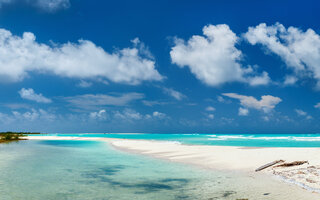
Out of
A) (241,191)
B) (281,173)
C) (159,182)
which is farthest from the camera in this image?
(281,173)

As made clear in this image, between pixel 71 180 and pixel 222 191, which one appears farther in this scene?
pixel 71 180

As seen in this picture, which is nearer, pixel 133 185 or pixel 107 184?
pixel 133 185

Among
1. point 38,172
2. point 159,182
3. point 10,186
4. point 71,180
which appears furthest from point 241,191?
point 38,172

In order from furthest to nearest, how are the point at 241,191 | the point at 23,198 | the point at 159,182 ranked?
the point at 159,182 → the point at 241,191 → the point at 23,198

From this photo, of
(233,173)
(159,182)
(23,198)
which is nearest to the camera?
(23,198)

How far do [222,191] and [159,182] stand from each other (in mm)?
3835

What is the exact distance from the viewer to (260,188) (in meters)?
12.1

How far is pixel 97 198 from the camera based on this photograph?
10.6 meters

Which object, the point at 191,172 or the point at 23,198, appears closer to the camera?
the point at 23,198

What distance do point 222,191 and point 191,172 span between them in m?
5.57

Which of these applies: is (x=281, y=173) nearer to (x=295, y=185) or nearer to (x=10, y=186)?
(x=295, y=185)

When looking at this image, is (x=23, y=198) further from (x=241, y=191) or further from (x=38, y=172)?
(x=241, y=191)

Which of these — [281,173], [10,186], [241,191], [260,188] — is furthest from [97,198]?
[281,173]

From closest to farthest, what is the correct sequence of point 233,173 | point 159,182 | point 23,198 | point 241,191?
point 23,198 → point 241,191 → point 159,182 → point 233,173
